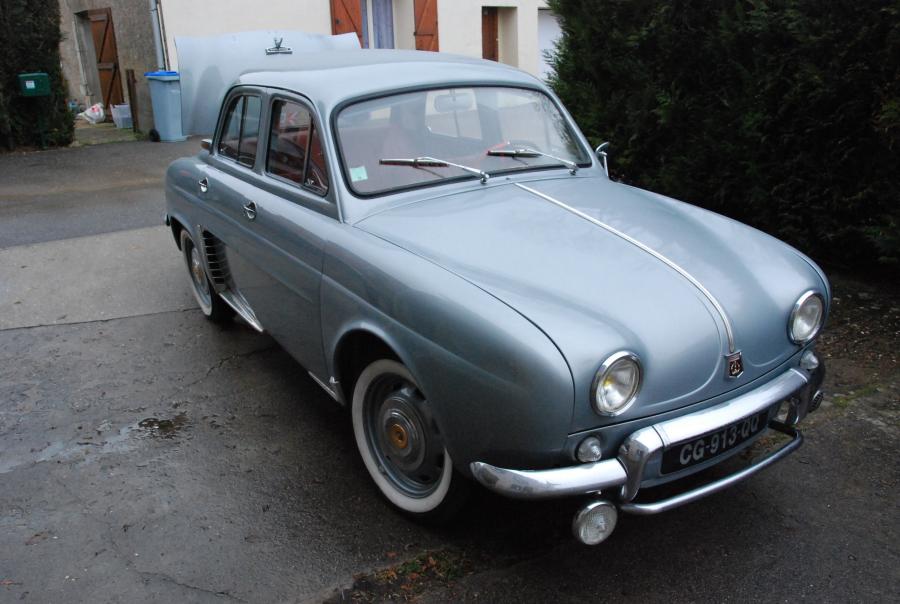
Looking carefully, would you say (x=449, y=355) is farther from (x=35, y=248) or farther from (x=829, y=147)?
(x=35, y=248)

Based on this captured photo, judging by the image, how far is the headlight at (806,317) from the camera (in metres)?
2.84

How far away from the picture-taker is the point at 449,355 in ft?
8.37

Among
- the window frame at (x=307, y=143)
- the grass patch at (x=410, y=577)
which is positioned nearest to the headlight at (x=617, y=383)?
the grass patch at (x=410, y=577)

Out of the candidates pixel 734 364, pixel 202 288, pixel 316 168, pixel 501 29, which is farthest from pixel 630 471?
pixel 501 29

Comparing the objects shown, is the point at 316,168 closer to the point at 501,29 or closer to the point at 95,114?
the point at 95,114

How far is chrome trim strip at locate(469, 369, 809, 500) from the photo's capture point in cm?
237

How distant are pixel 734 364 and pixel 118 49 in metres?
13.3

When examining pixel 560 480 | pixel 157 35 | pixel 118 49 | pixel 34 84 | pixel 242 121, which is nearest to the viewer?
pixel 560 480

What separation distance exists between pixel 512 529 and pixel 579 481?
2.63ft

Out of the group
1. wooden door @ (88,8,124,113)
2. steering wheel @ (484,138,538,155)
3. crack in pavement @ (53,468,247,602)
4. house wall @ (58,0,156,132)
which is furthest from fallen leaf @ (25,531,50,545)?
wooden door @ (88,8,124,113)

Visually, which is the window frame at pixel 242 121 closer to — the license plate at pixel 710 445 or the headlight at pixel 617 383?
the headlight at pixel 617 383

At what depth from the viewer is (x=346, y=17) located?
13.2m

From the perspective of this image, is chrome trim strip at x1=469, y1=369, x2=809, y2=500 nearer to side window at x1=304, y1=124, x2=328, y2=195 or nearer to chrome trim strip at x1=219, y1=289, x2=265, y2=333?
side window at x1=304, y1=124, x2=328, y2=195

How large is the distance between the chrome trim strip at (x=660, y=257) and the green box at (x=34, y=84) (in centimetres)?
978
